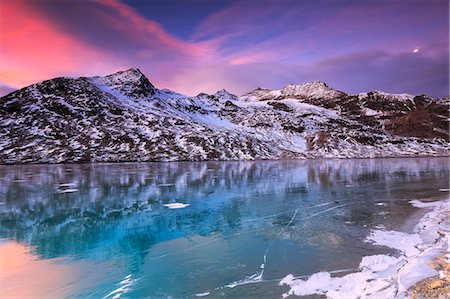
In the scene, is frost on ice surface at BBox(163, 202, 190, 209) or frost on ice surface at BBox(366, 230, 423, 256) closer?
frost on ice surface at BBox(366, 230, 423, 256)

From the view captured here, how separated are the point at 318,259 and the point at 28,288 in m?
11.5

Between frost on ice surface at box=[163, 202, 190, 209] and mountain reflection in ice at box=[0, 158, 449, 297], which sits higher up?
frost on ice surface at box=[163, 202, 190, 209]

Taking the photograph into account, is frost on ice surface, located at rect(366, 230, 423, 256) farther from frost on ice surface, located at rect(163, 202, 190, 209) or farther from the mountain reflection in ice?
frost on ice surface, located at rect(163, 202, 190, 209)

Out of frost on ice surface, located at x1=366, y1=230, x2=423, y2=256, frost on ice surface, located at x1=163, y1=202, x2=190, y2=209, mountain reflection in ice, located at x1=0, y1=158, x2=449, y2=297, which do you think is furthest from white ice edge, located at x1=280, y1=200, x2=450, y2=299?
frost on ice surface, located at x1=163, y1=202, x2=190, y2=209

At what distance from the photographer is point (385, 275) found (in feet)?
38.9

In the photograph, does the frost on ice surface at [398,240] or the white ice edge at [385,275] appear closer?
the white ice edge at [385,275]

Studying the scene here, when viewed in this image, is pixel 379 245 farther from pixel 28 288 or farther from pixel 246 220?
pixel 28 288

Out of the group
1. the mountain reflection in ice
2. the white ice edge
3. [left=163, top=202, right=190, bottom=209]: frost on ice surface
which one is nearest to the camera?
the white ice edge

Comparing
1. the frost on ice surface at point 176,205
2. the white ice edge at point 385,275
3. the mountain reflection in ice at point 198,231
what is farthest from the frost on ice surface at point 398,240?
the frost on ice surface at point 176,205

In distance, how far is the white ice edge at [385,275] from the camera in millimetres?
10587

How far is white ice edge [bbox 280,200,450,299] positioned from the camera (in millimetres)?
10587

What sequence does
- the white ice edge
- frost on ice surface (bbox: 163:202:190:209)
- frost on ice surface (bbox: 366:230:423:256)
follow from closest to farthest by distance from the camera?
1. the white ice edge
2. frost on ice surface (bbox: 366:230:423:256)
3. frost on ice surface (bbox: 163:202:190:209)

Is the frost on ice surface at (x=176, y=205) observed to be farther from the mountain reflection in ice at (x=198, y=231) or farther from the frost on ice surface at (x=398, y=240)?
the frost on ice surface at (x=398, y=240)

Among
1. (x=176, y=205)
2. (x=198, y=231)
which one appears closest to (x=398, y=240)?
(x=198, y=231)
